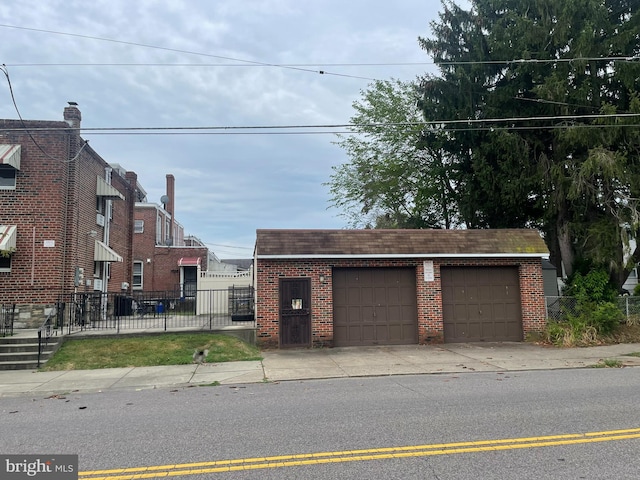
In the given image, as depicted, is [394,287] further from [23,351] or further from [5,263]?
[5,263]

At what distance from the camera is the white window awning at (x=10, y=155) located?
14.8 m

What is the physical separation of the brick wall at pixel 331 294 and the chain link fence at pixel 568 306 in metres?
0.86

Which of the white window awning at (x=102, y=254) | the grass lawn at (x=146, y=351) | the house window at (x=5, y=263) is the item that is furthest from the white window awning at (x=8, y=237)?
the grass lawn at (x=146, y=351)

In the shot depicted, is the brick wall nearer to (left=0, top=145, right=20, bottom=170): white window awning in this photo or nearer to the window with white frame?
(left=0, top=145, right=20, bottom=170): white window awning

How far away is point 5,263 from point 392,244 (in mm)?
13020

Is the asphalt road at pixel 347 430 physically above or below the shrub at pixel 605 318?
below

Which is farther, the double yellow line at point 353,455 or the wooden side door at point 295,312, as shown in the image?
the wooden side door at point 295,312

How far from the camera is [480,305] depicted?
15023 millimetres

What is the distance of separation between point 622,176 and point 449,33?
33.7 ft

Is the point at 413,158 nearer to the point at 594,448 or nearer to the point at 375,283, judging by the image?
the point at 375,283

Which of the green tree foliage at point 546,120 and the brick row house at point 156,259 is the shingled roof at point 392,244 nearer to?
the green tree foliage at point 546,120

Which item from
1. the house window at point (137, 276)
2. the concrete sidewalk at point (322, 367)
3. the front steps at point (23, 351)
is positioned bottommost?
the concrete sidewalk at point (322, 367)

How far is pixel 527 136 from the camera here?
1905 cm

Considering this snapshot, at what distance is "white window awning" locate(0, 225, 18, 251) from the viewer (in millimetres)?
14680
